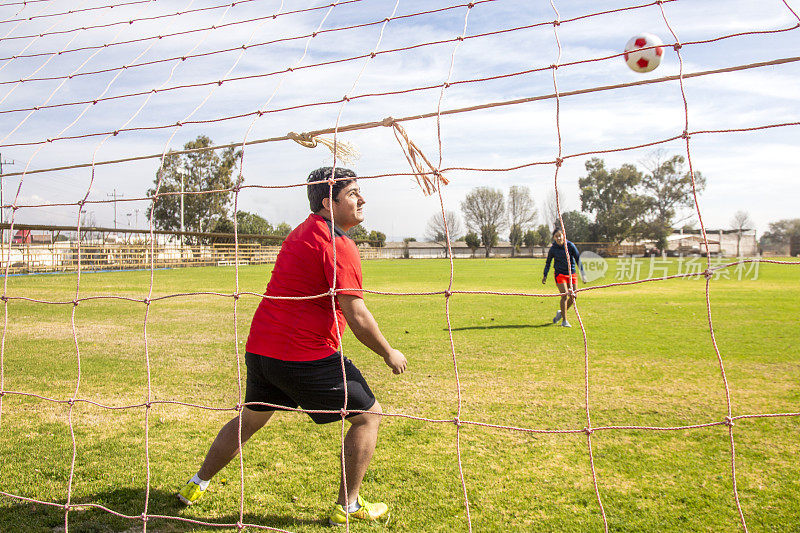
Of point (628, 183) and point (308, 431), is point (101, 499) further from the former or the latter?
point (628, 183)

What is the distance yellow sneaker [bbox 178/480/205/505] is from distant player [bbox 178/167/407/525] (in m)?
0.35

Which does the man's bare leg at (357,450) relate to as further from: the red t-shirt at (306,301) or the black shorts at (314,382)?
the red t-shirt at (306,301)

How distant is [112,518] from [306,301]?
1513mm

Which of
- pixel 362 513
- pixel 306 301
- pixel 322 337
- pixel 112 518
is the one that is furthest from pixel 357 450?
pixel 112 518

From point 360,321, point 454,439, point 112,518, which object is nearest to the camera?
point 360,321

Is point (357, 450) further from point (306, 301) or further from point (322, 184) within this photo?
point (322, 184)

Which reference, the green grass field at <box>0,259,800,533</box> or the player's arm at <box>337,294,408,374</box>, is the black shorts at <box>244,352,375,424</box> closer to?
the player's arm at <box>337,294,408,374</box>

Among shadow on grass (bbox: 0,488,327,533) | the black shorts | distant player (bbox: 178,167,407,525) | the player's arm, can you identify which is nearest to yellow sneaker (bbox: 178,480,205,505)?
shadow on grass (bbox: 0,488,327,533)

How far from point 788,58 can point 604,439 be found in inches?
100

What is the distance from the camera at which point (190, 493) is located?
2969mm

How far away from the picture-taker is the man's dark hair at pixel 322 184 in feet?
9.43

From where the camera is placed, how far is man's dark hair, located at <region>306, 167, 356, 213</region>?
113 inches

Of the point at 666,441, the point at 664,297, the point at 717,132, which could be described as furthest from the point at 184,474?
the point at 664,297

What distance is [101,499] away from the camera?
3064 mm
